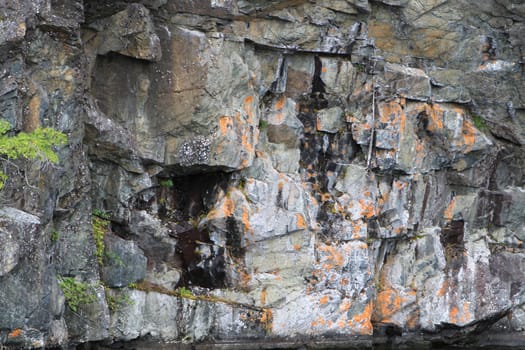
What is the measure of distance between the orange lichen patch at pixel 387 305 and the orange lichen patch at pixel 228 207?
13.4ft

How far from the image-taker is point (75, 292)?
16.6 metres

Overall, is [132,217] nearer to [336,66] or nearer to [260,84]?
[260,84]

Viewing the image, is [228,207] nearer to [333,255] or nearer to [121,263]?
[333,255]

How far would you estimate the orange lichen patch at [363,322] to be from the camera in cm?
2066

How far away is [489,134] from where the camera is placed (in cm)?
2283

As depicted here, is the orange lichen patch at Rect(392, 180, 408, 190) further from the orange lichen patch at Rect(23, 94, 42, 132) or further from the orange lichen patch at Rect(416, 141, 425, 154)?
the orange lichen patch at Rect(23, 94, 42, 132)

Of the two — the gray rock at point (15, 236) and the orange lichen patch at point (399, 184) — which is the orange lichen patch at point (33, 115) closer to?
the gray rock at point (15, 236)

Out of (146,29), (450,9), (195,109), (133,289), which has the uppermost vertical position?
(450,9)

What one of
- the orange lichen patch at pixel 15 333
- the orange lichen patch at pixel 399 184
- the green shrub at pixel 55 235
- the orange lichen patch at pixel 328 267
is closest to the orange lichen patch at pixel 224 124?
the orange lichen patch at pixel 328 267

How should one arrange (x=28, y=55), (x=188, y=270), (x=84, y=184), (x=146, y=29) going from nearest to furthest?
(x=28, y=55), (x=84, y=184), (x=146, y=29), (x=188, y=270)

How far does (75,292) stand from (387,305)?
304 inches

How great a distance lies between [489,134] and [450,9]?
118 inches

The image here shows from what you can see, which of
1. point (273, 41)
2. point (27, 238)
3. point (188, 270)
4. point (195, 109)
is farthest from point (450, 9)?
point (27, 238)

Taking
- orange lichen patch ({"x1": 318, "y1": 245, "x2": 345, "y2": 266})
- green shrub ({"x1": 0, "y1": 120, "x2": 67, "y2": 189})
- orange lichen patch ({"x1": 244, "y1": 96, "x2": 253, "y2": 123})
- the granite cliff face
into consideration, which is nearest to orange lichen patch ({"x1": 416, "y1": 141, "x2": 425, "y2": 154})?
the granite cliff face
